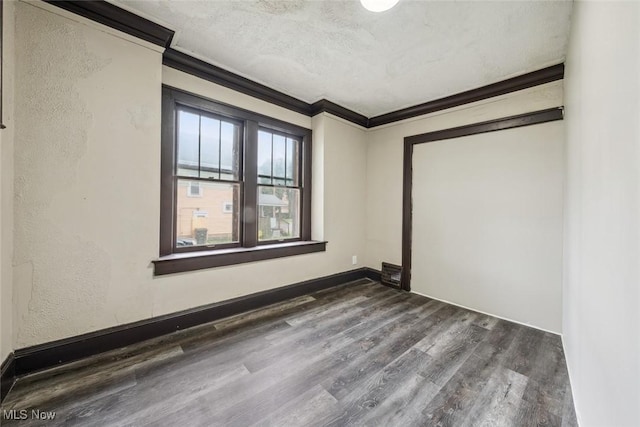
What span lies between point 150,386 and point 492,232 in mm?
3382

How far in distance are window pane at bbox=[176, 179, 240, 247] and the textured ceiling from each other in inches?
50.3

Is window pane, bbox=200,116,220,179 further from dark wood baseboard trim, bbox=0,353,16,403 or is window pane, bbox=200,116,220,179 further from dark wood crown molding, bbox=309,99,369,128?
dark wood baseboard trim, bbox=0,353,16,403

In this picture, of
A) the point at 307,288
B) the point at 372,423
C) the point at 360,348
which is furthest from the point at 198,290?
the point at 372,423

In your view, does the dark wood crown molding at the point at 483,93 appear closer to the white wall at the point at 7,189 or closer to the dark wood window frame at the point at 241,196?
the dark wood window frame at the point at 241,196

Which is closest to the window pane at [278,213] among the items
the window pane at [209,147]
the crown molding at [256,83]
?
the window pane at [209,147]

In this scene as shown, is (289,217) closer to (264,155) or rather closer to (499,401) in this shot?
(264,155)

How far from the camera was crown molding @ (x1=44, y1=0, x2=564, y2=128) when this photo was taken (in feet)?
5.97

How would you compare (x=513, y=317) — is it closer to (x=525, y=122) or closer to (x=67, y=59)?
(x=525, y=122)

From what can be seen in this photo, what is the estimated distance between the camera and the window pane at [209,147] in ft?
8.54

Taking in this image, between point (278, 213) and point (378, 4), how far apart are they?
2.38 metres

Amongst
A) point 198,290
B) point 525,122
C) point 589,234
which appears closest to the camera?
point 589,234

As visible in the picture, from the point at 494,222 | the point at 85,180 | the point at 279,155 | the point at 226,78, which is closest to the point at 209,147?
the point at 226,78

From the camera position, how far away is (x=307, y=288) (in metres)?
3.28

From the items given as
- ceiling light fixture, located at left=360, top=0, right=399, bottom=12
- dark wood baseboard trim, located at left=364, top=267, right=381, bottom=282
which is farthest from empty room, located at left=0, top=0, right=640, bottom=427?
dark wood baseboard trim, located at left=364, top=267, right=381, bottom=282
